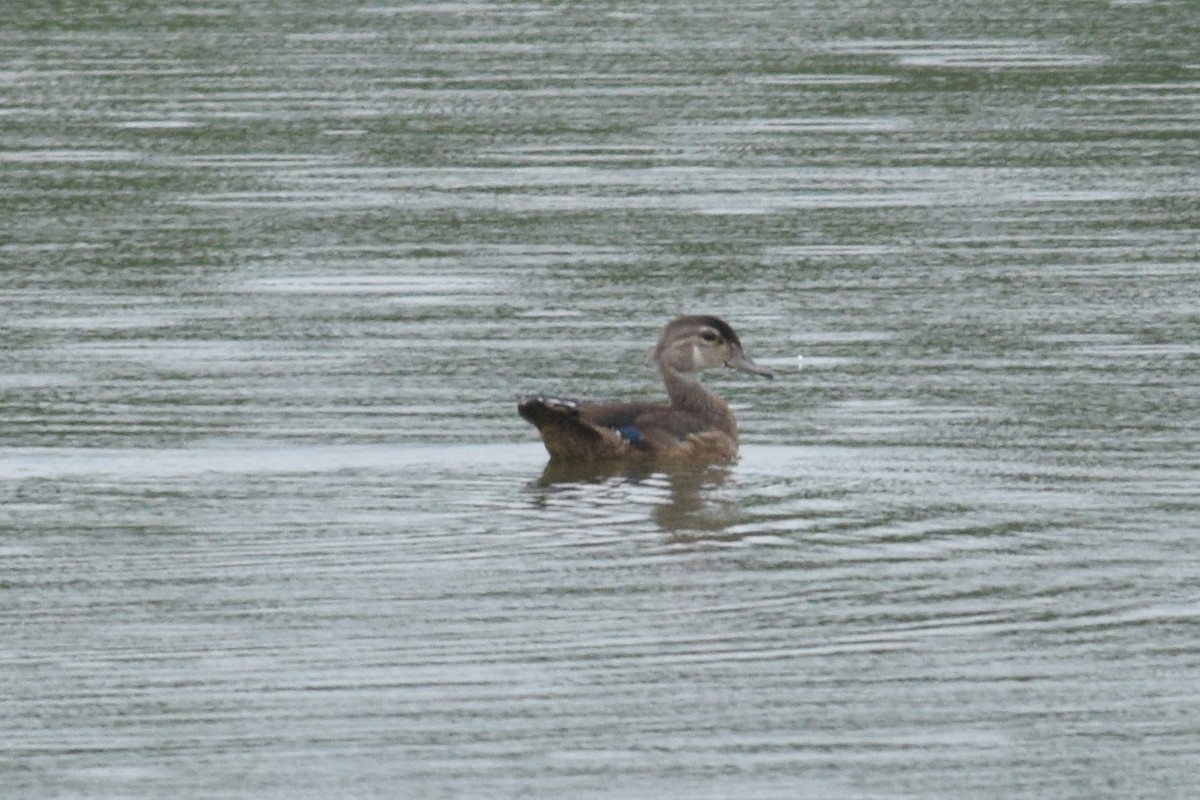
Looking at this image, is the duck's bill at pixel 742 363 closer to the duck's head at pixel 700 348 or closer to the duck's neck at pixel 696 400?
the duck's head at pixel 700 348

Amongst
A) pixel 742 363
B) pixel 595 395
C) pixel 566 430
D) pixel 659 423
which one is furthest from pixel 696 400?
pixel 566 430

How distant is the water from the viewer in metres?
8.54

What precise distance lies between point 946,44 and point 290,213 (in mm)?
9143

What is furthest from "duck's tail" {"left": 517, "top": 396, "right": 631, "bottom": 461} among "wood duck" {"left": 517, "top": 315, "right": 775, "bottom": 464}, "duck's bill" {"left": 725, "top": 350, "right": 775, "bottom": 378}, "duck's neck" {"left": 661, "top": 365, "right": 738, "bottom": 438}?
"duck's bill" {"left": 725, "top": 350, "right": 775, "bottom": 378}

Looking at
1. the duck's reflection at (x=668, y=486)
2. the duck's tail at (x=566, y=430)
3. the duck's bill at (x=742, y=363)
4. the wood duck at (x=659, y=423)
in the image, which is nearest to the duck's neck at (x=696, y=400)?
the wood duck at (x=659, y=423)

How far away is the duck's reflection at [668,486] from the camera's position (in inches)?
459

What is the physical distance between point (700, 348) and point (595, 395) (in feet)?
1.80

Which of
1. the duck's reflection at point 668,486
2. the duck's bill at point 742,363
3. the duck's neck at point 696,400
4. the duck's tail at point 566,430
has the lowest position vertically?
the duck's reflection at point 668,486

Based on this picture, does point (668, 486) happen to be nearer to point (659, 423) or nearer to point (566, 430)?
point (566, 430)

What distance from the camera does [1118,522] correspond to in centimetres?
1111

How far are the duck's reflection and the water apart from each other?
45 mm

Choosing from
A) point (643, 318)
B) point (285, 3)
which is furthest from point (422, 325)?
point (285, 3)

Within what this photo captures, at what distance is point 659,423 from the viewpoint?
43.2 feet

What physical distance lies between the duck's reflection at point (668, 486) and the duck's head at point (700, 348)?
95 cm
